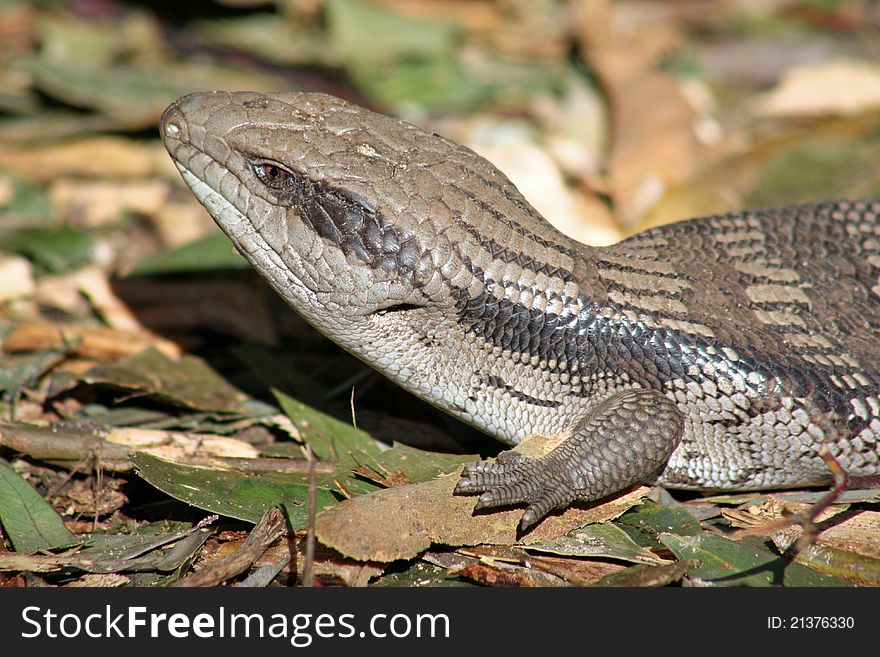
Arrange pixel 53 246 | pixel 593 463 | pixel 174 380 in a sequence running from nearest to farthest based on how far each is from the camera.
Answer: pixel 593 463, pixel 174 380, pixel 53 246

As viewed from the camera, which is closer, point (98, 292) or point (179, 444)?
point (179, 444)

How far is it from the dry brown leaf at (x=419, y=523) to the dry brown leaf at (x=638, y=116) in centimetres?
284

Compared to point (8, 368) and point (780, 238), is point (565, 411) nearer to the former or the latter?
point (780, 238)

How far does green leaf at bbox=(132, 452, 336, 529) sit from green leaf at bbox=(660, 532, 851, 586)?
1.53 meters

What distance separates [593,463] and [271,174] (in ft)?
6.01

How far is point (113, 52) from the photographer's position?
801 centimetres

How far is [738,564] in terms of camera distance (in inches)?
146

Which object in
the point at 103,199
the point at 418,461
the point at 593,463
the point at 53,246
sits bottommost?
the point at 593,463

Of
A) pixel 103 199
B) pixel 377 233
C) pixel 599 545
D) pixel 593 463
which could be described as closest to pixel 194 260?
pixel 103 199

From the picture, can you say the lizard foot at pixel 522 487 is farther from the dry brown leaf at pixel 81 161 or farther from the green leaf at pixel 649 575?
the dry brown leaf at pixel 81 161

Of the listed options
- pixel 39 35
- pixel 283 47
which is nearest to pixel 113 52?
pixel 39 35

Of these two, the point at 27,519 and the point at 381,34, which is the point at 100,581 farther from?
the point at 381,34

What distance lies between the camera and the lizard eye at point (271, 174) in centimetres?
389

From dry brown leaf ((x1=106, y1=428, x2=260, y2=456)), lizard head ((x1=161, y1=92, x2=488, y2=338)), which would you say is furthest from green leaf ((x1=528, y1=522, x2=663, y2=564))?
dry brown leaf ((x1=106, y1=428, x2=260, y2=456))
